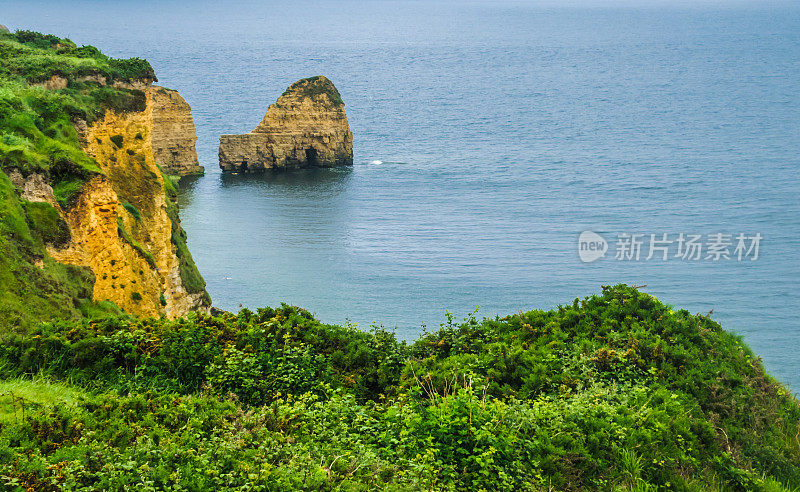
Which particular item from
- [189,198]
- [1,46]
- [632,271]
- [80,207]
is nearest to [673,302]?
[632,271]

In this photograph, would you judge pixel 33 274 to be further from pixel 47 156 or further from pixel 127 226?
pixel 127 226

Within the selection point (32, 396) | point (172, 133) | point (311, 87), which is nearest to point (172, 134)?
point (172, 133)

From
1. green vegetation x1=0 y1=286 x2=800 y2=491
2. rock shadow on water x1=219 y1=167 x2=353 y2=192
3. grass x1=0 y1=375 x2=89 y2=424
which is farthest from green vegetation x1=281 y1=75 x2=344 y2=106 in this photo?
grass x1=0 y1=375 x2=89 y2=424

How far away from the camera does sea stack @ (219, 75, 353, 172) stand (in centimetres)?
8744

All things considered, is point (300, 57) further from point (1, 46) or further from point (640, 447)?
point (640, 447)

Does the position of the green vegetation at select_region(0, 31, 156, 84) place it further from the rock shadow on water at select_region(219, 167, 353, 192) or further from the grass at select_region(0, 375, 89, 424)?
the rock shadow on water at select_region(219, 167, 353, 192)

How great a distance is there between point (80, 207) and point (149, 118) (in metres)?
9.78

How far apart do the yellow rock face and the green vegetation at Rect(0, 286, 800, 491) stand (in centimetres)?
920

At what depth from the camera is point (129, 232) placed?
90.6 feet

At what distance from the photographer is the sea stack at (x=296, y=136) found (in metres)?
87.4

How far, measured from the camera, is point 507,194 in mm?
79000

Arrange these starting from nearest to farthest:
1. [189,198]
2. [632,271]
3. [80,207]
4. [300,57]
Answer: [80,207] < [632,271] < [189,198] < [300,57]

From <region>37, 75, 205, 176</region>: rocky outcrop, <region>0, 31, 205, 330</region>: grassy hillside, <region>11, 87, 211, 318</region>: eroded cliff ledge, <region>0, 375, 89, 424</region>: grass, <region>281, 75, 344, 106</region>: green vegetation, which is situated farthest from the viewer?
<region>281, 75, 344, 106</region>: green vegetation

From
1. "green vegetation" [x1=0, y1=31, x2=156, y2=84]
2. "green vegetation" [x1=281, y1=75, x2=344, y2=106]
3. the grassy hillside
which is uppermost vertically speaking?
"green vegetation" [x1=281, y1=75, x2=344, y2=106]
